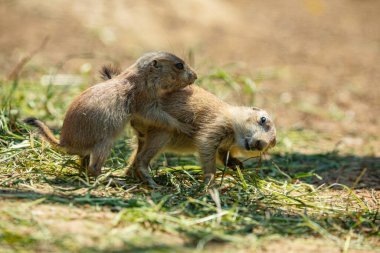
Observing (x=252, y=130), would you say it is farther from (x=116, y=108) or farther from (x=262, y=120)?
(x=116, y=108)

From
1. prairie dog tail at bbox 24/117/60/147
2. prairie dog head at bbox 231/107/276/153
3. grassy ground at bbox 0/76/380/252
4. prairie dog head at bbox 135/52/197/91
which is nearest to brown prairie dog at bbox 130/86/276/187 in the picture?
prairie dog head at bbox 231/107/276/153

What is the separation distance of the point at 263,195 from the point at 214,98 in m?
1.40

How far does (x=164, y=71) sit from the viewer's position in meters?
5.95

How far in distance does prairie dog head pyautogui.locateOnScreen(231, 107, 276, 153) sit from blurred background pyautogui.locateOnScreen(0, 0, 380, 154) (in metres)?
2.13

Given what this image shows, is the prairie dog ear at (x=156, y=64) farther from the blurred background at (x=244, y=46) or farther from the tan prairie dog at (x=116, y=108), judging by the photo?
the blurred background at (x=244, y=46)

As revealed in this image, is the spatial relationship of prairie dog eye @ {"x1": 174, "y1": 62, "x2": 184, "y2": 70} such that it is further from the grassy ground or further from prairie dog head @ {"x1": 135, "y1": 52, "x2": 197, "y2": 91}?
the grassy ground

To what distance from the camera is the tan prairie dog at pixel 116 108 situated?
5137mm

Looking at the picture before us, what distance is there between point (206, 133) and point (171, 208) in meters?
1.40

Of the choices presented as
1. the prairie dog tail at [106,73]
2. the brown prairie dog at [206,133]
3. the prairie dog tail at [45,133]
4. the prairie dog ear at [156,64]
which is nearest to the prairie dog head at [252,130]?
the brown prairie dog at [206,133]

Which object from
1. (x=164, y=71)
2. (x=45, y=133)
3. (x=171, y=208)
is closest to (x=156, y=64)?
(x=164, y=71)

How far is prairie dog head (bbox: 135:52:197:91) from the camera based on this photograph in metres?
5.84

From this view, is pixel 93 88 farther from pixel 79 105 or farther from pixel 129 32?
pixel 129 32

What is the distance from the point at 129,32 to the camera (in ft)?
43.0

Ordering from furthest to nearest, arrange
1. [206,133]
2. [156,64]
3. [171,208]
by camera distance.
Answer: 1. [156,64]
2. [206,133]
3. [171,208]
